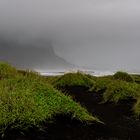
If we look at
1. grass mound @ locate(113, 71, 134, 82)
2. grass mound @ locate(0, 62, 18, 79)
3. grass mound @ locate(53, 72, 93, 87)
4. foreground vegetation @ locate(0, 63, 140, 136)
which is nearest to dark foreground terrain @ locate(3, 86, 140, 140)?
foreground vegetation @ locate(0, 63, 140, 136)

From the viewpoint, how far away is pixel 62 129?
1227 centimetres

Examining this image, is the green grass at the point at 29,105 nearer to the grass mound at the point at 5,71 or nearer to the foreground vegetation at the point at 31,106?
the foreground vegetation at the point at 31,106

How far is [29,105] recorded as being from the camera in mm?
12430

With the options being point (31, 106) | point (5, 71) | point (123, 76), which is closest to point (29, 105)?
point (31, 106)

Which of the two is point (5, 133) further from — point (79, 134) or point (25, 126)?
point (79, 134)

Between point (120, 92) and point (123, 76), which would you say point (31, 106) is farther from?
point (123, 76)

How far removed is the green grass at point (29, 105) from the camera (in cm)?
1166

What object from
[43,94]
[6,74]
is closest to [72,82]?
[6,74]

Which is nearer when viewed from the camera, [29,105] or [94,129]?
[29,105]

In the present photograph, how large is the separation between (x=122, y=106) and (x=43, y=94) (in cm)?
555

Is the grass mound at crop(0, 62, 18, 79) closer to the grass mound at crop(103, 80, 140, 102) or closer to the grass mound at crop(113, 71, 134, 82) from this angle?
the grass mound at crop(103, 80, 140, 102)

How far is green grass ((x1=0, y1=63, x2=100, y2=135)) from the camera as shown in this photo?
11.7 metres

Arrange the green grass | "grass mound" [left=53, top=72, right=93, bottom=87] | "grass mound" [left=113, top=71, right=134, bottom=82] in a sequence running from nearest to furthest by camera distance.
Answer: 1. the green grass
2. "grass mound" [left=53, top=72, right=93, bottom=87]
3. "grass mound" [left=113, top=71, right=134, bottom=82]

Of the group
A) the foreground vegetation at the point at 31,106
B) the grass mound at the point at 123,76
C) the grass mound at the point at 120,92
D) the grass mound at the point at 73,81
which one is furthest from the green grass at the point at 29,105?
the grass mound at the point at 123,76
